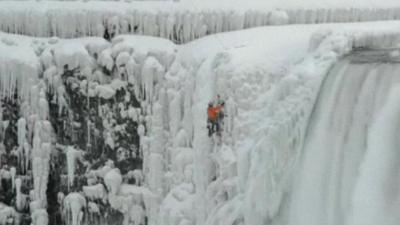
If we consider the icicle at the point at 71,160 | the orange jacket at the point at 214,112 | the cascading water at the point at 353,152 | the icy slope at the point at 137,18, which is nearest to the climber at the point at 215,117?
the orange jacket at the point at 214,112

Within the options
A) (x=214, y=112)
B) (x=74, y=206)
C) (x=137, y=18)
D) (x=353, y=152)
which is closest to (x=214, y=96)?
(x=214, y=112)

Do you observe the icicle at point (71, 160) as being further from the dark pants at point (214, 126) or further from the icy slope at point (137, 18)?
the dark pants at point (214, 126)

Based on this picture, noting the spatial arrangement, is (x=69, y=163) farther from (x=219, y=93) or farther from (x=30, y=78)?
(x=219, y=93)

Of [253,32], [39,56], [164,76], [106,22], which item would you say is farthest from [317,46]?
[39,56]

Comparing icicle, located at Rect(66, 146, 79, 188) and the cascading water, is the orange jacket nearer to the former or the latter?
the cascading water

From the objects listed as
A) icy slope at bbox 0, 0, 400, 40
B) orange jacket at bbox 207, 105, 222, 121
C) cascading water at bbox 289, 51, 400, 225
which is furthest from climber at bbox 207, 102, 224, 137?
icy slope at bbox 0, 0, 400, 40
